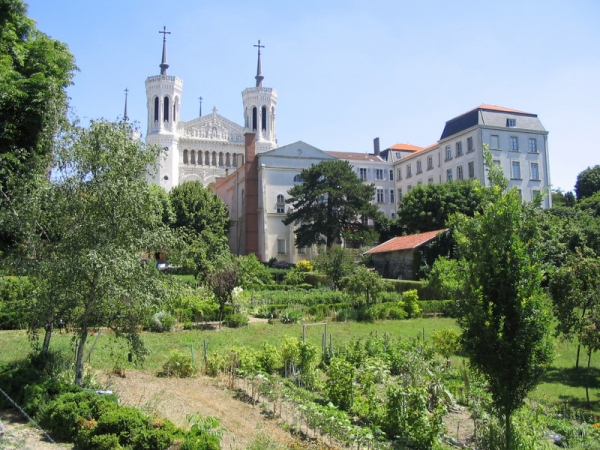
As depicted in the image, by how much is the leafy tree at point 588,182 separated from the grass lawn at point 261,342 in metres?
49.2

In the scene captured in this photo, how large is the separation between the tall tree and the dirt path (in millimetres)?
5758

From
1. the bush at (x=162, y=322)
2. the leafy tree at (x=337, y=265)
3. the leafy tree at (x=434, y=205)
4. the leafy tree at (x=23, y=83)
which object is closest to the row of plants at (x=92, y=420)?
the leafy tree at (x=23, y=83)

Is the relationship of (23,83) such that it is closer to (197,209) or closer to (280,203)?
(197,209)

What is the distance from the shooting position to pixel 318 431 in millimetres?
9883

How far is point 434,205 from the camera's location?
158ft

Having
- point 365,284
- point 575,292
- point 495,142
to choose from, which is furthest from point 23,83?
point 495,142

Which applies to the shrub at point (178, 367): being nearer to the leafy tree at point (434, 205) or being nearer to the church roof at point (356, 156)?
the leafy tree at point (434, 205)

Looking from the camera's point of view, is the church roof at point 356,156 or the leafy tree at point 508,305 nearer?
the leafy tree at point 508,305

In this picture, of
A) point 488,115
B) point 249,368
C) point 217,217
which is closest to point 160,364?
point 249,368

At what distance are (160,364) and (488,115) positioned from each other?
4748cm

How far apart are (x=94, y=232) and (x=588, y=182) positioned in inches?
2596

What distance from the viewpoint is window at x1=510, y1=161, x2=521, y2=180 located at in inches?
2090

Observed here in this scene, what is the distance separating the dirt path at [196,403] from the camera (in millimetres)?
9375

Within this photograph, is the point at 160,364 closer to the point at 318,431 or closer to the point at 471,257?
the point at 318,431
